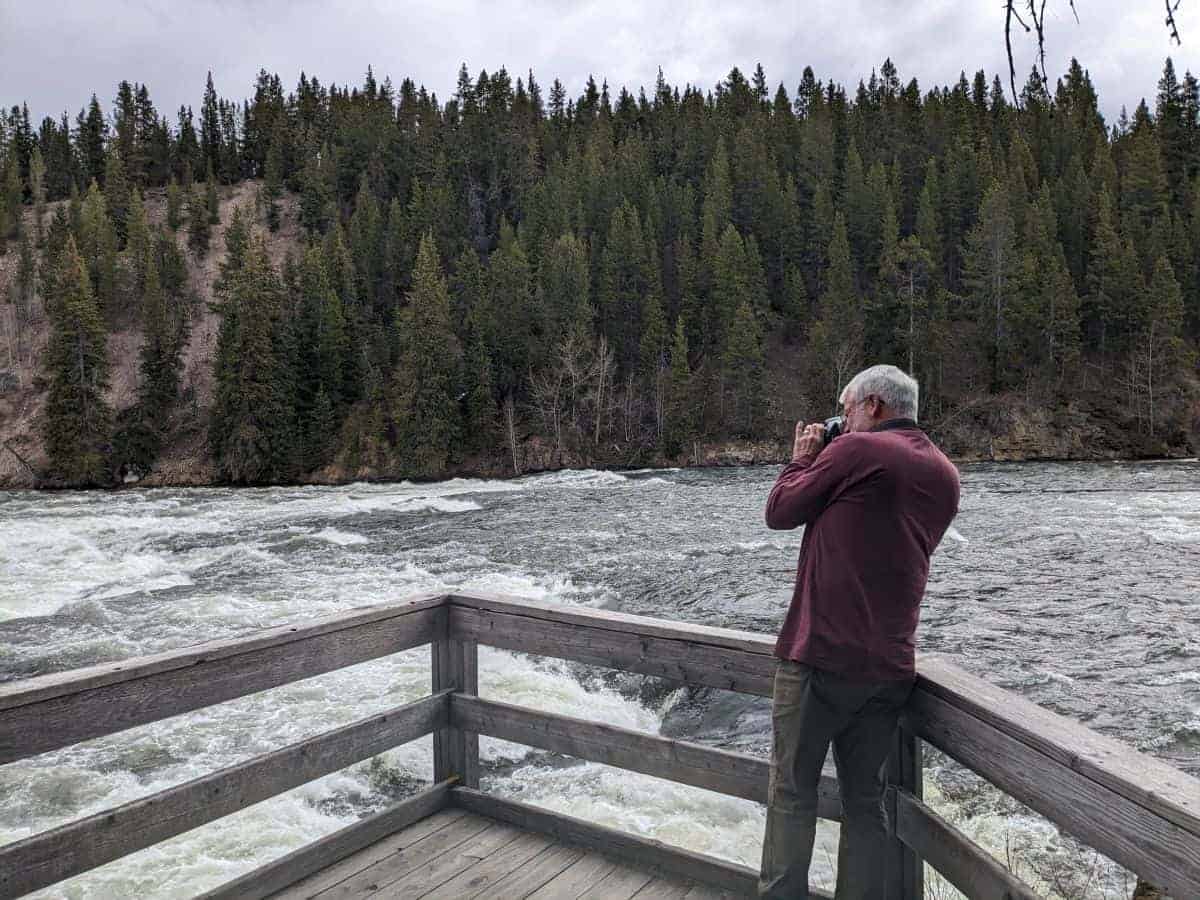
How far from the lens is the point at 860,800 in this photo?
2.76m

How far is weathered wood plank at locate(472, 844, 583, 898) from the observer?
10.3 ft

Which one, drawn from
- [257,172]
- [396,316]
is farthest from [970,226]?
[257,172]

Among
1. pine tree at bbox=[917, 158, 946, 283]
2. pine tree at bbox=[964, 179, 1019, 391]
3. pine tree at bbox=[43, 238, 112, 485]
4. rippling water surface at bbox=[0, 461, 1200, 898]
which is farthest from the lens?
pine tree at bbox=[917, 158, 946, 283]

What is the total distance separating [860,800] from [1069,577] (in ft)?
46.5

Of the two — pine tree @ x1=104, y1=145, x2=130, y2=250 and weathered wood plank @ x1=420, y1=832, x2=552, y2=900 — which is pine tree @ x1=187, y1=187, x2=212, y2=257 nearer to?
pine tree @ x1=104, y1=145, x2=130, y2=250

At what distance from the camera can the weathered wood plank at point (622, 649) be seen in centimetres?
316

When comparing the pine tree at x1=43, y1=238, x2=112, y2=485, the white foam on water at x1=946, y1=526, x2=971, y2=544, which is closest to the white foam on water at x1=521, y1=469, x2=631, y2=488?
the white foam on water at x1=946, y1=526, x2=971, y2=544

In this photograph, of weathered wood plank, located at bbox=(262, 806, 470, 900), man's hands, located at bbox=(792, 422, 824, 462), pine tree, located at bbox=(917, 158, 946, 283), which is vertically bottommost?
weathered wood plank, located at bbox=(262, 806, 470, 900)

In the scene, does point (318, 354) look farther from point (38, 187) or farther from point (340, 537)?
point (38, 187)

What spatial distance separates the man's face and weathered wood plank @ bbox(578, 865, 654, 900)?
6.09 feet

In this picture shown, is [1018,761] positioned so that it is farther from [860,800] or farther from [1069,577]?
[1069,577]

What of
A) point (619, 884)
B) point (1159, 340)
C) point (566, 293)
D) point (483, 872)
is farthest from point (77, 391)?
point (1159, 340)

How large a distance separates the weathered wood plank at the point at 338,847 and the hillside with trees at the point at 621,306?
143 feet

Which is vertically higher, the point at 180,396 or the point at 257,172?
the point at 257,172
